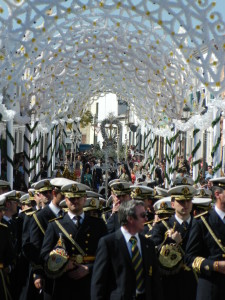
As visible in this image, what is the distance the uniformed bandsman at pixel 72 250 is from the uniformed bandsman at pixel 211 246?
3.88ft

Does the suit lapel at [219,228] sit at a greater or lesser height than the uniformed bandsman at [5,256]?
greater

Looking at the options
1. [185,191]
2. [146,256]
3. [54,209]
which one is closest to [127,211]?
[146,256]

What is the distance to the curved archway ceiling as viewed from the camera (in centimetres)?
1988

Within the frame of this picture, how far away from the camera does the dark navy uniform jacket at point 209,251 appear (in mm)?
8320

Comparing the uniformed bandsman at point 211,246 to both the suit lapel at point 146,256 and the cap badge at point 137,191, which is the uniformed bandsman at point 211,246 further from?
the cap badge at point 137,191

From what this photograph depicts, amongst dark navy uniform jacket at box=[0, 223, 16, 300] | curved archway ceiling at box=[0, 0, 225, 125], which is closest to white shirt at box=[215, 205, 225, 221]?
dark navy uniform jacket at box=[0, 223, 16, 300]

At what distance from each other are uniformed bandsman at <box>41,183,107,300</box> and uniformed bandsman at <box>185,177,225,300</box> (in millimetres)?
1182

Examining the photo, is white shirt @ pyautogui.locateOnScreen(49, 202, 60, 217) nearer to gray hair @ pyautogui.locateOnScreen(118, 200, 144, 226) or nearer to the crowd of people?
the crowd of people

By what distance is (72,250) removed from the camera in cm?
888

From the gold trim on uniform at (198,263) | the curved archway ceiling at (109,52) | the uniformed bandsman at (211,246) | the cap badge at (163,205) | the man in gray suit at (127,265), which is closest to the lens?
the man in gray suit at (127,265)

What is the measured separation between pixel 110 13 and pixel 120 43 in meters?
4.77

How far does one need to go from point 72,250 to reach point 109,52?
23322 millimetres

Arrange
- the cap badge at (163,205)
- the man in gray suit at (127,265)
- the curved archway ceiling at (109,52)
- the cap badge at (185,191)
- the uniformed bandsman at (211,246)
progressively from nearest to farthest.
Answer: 1. the man in gray suit at (127,265)
2. the uniformed bandsman at (211,246)
3. the cap badge at (185,191)
4. the cap badge at (163,205)
5. the curved archway ceiling at (109,52)

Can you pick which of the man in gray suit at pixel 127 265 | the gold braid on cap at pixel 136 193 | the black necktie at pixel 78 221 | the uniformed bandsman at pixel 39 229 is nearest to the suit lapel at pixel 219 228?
the man in gray suit at pixel 127 265
